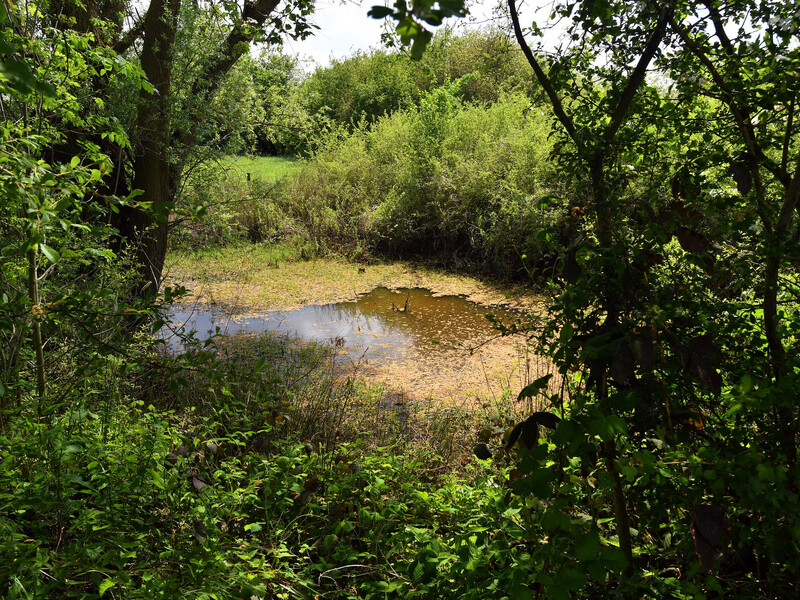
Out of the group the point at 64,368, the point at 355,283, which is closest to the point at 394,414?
the point at 64,368

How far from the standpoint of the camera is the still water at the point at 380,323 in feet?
20.0

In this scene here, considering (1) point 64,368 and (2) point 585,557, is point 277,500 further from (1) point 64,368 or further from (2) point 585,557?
(1) point 64,368

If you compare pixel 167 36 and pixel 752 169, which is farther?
pixel 167 36

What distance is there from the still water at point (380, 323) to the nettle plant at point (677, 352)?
14.2ft

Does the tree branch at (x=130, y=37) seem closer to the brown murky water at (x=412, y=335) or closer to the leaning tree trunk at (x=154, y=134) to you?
the leaning tree trunk at (x=154, y=134)

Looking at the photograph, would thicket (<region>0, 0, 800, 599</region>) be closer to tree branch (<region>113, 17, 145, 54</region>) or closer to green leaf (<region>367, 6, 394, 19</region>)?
green leaf (<region>367, 6, 394, 19</region>)

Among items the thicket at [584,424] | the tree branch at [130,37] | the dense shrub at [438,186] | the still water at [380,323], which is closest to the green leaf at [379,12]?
the thicket at [584,424]

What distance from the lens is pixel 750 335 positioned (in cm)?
140

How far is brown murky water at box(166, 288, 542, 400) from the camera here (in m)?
5.05

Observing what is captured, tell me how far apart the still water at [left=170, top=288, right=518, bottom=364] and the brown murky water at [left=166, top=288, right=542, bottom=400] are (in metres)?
0.01

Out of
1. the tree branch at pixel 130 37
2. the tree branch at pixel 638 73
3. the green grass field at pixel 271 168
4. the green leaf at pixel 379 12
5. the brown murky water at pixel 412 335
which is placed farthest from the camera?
the green grass field at pixel 271 168

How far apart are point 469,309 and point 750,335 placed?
6060 millimetres

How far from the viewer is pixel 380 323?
6961mm

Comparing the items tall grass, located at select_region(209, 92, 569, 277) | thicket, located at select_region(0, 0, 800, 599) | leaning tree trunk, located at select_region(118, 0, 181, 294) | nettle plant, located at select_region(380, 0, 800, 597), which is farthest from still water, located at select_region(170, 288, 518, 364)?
nettle plant, located at select_region(380, 0, 800, 597)
